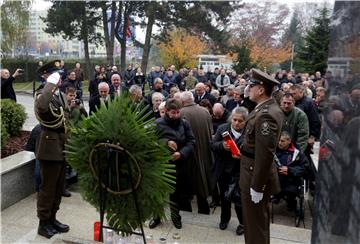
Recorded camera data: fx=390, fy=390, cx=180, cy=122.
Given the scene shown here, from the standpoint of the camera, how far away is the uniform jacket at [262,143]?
11.3 feet

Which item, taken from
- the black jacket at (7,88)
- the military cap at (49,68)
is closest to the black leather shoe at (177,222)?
the military cap at (49,68)

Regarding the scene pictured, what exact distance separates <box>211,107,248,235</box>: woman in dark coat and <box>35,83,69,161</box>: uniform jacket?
6.06 feet

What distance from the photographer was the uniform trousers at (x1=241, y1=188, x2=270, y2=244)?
146 inches

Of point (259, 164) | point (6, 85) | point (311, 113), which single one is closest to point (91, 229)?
point (259, 164)

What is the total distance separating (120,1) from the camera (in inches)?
966

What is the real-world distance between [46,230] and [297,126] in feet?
12.2

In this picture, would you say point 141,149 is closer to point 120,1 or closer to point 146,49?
point 120,1

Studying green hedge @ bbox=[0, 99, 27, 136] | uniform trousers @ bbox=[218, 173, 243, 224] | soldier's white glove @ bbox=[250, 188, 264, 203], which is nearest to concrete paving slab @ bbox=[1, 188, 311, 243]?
uniform trousers @ bbox=[218, 173, 243, 224]

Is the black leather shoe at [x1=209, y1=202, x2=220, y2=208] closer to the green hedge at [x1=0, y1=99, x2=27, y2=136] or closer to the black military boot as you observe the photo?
the black military boot

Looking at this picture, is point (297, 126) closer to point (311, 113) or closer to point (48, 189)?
point (311, 113)

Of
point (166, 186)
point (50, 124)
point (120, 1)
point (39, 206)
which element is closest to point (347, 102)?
point (166, 186)

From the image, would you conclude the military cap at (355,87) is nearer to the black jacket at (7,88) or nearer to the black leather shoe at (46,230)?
the black leather shoe at (46,230)

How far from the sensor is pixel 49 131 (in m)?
4.48

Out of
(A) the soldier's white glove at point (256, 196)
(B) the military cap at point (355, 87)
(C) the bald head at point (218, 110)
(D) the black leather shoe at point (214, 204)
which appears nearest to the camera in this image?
(B) the military cap at point (355, 87)
